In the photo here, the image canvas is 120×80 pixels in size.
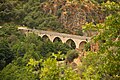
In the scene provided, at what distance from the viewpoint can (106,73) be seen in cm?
652

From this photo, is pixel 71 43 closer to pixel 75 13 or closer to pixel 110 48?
pixel 75 13

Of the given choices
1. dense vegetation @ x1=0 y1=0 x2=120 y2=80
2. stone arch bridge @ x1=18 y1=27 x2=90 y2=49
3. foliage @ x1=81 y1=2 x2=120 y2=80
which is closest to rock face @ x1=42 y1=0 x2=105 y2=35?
dense vegetation @ x1=0 y1=0 x2=120 y2=80

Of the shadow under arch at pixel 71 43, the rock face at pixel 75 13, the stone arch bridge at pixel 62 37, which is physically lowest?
the shadow under arch at pixel 71 43

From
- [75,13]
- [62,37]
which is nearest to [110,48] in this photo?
[62,37]

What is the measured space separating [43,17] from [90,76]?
39.7 meters

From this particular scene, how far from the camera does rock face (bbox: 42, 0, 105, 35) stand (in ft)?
147

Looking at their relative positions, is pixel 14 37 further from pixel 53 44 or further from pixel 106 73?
pixel 106 73

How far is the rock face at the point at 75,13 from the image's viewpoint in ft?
147

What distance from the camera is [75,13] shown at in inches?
1789

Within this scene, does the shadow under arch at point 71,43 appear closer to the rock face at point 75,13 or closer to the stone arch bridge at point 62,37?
the stone arch bridge at point 62,37

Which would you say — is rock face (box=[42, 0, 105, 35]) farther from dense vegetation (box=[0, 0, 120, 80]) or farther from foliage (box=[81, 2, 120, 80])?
foliage (box=[81, 2, 120, 80])

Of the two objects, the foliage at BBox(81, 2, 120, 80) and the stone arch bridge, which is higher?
the foliage at BBox(81, 2, 120, 80)

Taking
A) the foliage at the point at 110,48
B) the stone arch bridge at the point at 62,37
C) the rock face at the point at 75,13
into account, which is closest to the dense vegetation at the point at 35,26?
the rock face at the point at 75,13

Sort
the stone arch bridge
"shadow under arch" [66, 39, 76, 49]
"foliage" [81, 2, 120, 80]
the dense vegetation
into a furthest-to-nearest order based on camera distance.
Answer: "shadow under arch" [66, 39, 76, 49] < the stone arch bridge < the dense vegetation < "foliage" [81, 2, 120, 80]
